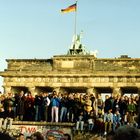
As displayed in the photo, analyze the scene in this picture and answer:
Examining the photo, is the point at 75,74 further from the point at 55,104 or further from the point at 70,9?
the point at 55,104

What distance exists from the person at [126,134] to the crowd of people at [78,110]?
1481cm

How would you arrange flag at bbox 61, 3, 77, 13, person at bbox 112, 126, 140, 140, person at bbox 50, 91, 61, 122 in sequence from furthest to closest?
flag at bbox 61, 3, 77, 13 < person at bbox 50, 91, 61, 122 < person at bbox 112, 126, 140, 140

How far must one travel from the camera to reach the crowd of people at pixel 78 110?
18.9 meters

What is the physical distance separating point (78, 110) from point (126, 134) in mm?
16749

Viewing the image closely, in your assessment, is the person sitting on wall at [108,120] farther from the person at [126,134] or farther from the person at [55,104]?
the person at [126,134]

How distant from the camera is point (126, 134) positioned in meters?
3.26

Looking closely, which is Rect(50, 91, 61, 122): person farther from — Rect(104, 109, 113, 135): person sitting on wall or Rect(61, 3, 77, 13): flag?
Rect(61, 3, 77, 13): flag

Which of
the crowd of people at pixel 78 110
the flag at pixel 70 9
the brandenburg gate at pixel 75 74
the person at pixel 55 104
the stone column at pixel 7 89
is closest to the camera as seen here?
the crowd of people at pixel 78 110

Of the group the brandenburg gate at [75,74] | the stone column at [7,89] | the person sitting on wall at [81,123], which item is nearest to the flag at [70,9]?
the brandenburg gate at [75,74]

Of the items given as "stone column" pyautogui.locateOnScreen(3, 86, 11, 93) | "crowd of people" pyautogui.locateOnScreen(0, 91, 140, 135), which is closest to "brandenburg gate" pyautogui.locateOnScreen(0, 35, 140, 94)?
"stone column" pyautogui.locateOnScreen(3, 86, 11, 93)

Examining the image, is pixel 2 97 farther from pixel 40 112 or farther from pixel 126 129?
pixel 126 129

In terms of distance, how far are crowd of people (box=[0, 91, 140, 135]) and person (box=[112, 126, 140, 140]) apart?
48.6ft

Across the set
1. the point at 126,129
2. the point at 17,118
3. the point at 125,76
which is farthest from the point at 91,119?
the point at 125,76

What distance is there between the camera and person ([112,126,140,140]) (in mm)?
3248
